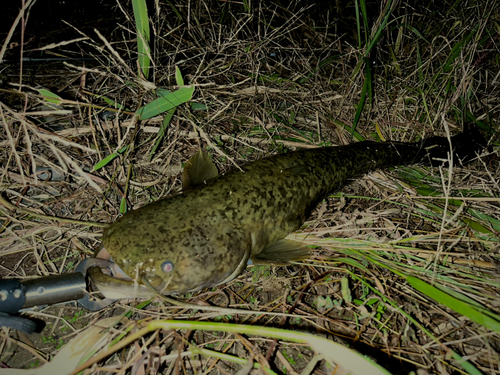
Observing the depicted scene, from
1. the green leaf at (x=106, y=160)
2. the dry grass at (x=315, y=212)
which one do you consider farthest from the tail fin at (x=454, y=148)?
the green leaf at (x=106, y=160)

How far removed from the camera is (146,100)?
2553mm

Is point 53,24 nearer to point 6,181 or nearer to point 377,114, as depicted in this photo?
point 6,181

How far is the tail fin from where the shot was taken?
2.82 metres

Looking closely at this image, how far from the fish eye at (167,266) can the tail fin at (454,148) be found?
2366 millimetres

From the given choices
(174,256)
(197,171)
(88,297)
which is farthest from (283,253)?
(88,297)

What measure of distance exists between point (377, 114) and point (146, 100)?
7.66 feet

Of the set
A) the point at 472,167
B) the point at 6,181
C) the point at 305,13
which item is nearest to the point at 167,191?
the point at 6,181

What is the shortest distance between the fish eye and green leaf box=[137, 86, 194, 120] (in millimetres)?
1077

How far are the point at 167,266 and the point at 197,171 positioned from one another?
2.59 ft

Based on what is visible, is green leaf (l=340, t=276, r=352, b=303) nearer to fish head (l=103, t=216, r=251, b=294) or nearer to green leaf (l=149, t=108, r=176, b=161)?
fish head (l=103, t=216, r=251, b=294)

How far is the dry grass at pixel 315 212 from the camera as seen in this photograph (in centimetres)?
160

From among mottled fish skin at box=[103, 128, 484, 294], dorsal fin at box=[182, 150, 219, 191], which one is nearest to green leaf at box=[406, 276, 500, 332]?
mottled fish skin at box=[103, 128, 484, 294]

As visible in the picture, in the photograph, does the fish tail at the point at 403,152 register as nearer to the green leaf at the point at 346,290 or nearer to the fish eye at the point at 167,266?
the green leaf at the point at 346,290

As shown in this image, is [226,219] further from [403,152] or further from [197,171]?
[403,152]
